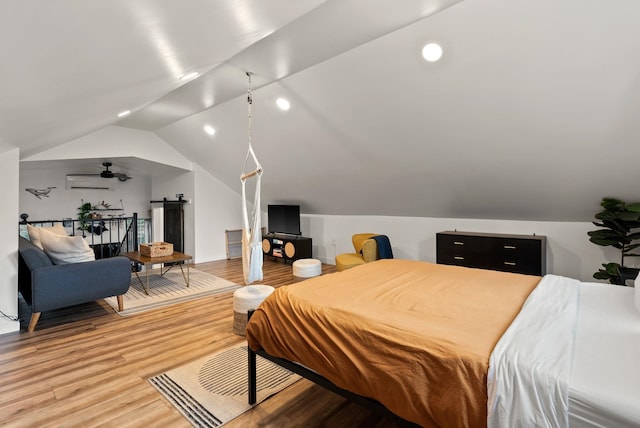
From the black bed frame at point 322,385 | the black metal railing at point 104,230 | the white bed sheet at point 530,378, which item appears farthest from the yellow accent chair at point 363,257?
the black metal railing at point 104,230

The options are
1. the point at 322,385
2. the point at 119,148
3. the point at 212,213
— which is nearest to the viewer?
the point at 322,385

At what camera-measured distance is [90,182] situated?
26.2ft

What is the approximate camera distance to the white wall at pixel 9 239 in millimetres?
3288

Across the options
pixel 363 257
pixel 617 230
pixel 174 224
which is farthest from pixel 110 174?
pixel 617 230

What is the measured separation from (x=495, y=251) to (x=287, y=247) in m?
3.64

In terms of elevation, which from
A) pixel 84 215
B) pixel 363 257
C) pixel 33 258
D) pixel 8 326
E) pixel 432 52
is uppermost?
pixel 432 52

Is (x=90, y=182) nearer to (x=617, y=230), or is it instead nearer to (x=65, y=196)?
(x=65, y=196)

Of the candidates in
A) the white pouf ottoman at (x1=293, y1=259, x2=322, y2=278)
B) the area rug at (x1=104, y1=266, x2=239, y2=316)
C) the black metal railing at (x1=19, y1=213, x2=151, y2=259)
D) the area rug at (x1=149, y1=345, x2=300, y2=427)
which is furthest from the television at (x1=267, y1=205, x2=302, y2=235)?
the area rug at (x1=149, y1=345, x2=300, y2=427)

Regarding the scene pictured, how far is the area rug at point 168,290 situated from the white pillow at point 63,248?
826 millimetres

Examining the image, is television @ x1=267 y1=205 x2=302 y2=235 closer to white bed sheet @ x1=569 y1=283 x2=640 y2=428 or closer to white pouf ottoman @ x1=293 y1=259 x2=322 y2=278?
white pouf ottoman @ x1=293 y1=259 x2=322 y2=278

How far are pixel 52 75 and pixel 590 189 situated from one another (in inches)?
180

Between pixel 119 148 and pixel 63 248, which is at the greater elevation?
pixel 119 148

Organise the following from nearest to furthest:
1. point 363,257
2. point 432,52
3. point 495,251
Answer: point 432,52 → point 495,251 → point 363,257

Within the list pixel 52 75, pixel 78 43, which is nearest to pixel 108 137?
pixel 52 75
